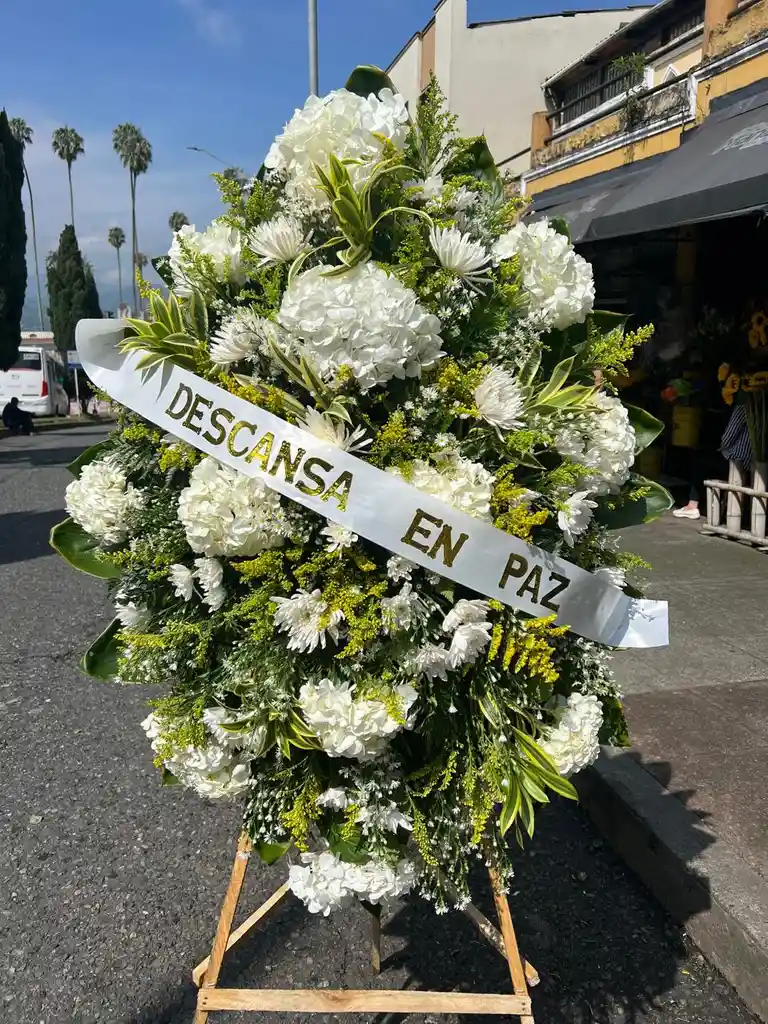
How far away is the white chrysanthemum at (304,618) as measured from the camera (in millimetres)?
1510

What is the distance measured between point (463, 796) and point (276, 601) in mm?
564

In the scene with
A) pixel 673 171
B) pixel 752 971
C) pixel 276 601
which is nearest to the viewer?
pixel 276 601

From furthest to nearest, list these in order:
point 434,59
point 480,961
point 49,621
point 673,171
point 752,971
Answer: point 434,59 < point 673,171 < point 49,621 < point 480,961 < point 752,971

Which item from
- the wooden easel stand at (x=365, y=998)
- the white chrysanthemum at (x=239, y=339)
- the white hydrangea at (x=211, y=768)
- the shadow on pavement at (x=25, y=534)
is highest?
the white chrysanthemum at (x=239, y=339)

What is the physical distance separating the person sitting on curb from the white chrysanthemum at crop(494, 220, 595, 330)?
21768 millimetres

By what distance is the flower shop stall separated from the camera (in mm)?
1509

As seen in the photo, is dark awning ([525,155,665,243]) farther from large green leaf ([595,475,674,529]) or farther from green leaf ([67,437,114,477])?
green leaf ([67,437,114,477])

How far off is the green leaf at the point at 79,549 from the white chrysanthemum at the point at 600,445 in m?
1.04

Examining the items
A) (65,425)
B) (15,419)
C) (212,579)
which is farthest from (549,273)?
(65,425)

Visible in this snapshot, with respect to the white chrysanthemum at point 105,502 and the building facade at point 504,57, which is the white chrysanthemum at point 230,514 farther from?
the building facade at point 504,57

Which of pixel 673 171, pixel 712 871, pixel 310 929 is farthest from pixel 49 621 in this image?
pixel 673 171

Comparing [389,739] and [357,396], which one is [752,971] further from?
[357,396]

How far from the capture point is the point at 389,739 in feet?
5.31

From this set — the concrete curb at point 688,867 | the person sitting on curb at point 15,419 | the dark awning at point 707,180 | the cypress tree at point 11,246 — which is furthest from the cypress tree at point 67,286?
the concrete curb at point 688,867
